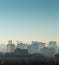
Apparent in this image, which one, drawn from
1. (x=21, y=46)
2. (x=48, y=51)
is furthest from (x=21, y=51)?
(x=48, y=51)

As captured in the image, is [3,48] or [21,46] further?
[21,46]

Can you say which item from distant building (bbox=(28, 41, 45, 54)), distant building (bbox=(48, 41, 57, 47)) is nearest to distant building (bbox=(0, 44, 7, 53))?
distant building (bbox=(28, 41, 45, 54))

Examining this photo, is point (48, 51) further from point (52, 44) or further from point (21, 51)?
point (21, 51)

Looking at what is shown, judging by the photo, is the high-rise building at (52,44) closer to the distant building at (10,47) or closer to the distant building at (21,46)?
the distant building at (21,46)

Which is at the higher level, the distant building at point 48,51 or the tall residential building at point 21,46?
the tall residential building at point 21,46

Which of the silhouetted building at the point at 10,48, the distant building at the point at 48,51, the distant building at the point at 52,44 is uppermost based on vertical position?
the distant building at the point at 52,44

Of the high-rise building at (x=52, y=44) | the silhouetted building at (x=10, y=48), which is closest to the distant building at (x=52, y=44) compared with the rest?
the high-rise building at (x=52, y=44)

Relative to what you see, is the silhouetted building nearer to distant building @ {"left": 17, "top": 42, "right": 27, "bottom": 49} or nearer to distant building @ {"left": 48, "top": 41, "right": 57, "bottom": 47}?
distant building @ {"left": 17, "top": 42, "right": 27, "bottom": 49}

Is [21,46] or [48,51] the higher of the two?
[21,46]

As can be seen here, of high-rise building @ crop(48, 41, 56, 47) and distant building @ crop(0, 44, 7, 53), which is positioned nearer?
distant building @ crop(0, 44, 7, 53)

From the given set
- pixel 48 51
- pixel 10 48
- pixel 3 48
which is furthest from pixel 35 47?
pixel 3 48

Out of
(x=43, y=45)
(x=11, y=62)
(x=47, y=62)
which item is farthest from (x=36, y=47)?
(x=11, y=62)

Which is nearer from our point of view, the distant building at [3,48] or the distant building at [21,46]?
the distant building at [3,48]

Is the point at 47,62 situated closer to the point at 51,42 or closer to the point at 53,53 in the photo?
the point at 53,53
